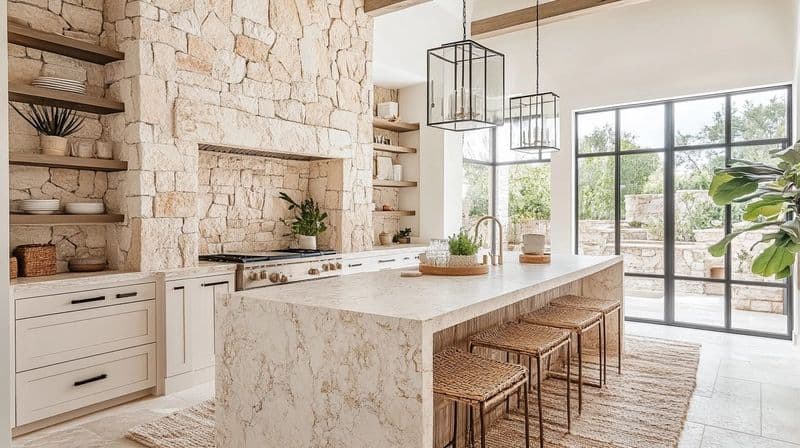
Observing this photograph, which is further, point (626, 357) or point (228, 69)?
point (626, 357)

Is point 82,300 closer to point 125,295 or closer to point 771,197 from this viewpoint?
point 125,295

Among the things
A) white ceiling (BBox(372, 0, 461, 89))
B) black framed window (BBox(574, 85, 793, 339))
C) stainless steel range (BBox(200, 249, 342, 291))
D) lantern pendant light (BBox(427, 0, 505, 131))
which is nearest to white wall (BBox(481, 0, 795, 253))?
black framed window (BBox(574, 85, 793, 339))

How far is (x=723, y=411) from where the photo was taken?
3480mm

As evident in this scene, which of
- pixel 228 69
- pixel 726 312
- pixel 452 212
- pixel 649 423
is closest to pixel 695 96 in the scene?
pixel 726 312

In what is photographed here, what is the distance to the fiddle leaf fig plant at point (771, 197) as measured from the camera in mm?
2658

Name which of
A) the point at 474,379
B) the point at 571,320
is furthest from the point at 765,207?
the point at 474,379

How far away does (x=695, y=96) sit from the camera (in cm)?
590

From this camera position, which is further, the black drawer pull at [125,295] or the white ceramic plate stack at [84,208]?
the white ceramic plate stack at [84,208]

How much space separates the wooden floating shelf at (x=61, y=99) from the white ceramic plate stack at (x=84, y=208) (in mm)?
684

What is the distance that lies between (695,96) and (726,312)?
2.44 metres

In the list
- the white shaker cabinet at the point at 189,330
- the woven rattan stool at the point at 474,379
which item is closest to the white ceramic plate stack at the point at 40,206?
the white shaker cabinet at the point at 189,330

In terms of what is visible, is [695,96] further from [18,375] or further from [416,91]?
[18,375]

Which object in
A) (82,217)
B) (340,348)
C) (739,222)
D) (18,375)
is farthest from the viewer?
(739,222)

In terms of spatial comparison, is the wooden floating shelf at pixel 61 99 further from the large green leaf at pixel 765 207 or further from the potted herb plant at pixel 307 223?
the large green leaf at pixel 765 207
